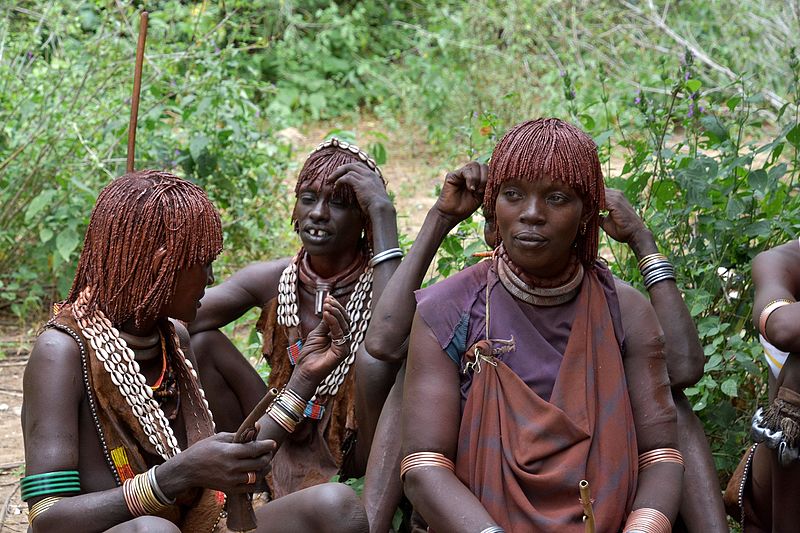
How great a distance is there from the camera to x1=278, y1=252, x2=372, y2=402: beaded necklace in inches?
157

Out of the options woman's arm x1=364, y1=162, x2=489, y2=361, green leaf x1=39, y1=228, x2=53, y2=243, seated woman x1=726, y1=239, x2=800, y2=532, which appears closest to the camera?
seated woman x1=726, y1=239, x2=800, y2=532

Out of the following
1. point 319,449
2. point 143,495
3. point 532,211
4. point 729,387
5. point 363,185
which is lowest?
point 319,449

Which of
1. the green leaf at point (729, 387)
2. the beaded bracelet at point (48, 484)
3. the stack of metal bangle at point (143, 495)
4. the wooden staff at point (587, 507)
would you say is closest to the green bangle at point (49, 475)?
the beaded bracelet at point (48, 484)

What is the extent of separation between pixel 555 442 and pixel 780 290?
116 centimetres

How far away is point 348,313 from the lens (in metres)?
3.98

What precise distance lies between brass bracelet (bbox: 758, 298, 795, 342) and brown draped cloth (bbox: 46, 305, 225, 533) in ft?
5.82

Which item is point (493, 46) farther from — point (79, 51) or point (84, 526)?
point (84, 526)

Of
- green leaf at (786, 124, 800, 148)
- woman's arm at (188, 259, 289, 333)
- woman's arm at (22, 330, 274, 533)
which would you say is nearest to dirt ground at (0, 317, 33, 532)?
woman's arm at (188, 259, 289, 333)

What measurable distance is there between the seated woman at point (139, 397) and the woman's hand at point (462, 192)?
0.64 m

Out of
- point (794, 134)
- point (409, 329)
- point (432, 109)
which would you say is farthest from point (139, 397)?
point (432, 109)

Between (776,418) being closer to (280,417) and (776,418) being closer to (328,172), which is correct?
(280,417)

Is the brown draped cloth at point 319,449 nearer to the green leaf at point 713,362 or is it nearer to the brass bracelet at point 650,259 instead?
the brass bracelet at point 650,259

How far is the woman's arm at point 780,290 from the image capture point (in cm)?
340

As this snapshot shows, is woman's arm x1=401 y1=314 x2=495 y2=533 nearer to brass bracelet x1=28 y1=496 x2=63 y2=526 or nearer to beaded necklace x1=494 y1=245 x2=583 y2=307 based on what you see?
beaded necklace x1=494 y1=245 x2=583 y2=307
